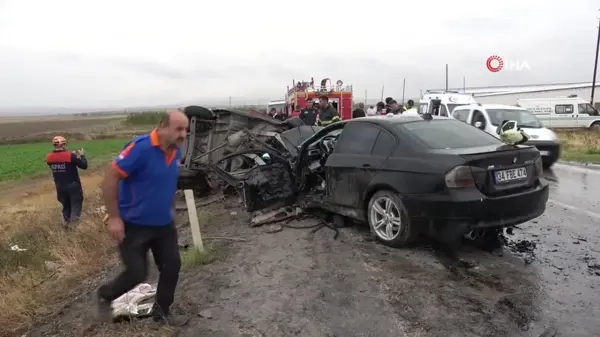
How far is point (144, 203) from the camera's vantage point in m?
3.30

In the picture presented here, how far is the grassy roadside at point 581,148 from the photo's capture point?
13578mm

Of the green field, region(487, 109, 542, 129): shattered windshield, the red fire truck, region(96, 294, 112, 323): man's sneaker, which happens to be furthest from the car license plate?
the green field

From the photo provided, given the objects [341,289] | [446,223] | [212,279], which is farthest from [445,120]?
[212,279]

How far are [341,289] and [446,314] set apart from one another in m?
0.89

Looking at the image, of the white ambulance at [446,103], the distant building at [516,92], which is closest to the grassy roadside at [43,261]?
the white ambulance at [446,103]

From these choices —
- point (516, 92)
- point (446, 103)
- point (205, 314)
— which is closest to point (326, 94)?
point (446, 103)

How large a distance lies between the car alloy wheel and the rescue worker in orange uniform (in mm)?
5511

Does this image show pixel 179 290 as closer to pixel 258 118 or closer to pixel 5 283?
pixel 5 283

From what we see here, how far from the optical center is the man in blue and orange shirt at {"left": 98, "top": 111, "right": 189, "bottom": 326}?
10.5 feet

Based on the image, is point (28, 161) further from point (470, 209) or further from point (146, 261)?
point (470, 209)

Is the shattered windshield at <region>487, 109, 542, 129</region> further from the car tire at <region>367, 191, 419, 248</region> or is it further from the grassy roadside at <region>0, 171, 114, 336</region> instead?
the grassy roadside at <region>0, 171, 114, 336</region>

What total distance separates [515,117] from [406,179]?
8864 millimetres

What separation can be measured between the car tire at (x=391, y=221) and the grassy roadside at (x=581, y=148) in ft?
32.6

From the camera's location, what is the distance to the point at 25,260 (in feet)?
24.4
